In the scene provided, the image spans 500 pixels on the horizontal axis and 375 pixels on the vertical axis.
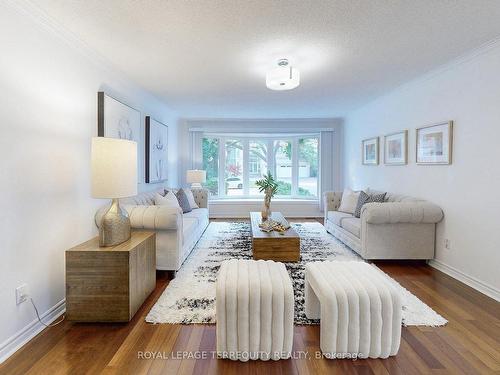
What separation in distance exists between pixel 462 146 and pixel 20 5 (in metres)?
4.18

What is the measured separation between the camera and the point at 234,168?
762 centimetres

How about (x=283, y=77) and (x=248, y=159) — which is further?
(x=248, y=159)

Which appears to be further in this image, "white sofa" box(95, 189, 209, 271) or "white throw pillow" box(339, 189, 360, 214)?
"white throw pillow" box(339, 189, 360, 214)

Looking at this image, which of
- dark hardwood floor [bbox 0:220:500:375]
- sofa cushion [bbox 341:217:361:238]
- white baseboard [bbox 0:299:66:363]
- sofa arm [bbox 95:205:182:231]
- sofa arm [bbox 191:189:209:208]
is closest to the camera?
dark hardwood floor [bbox 0:220:500:375]

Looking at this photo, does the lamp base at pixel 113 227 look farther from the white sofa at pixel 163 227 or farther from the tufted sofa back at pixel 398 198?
the tufted sofa back at pixel 398 198

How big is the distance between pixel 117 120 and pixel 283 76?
200 cm

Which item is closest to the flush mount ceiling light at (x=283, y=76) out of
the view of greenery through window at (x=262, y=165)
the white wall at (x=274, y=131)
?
the white wall at (x=274, y=131)

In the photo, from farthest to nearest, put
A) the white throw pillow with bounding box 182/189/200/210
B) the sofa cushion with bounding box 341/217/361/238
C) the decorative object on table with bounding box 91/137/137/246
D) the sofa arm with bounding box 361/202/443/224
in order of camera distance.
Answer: the white throw pillow with bounding box 182/189/200/210, the sofa cushion with bounding box 341/217/361/238, the sofa arm with bounding box 361/202/443/224, the decorative object on table with bounding box 91/137/137/246

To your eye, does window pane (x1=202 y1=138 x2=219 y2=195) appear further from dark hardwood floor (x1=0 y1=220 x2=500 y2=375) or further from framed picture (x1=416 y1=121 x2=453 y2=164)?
dark hardwood floor (x1=0 y1=220 x2=500 y2=375)

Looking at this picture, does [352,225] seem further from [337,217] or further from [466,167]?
[466,167]

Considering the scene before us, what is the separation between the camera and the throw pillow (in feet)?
16.6

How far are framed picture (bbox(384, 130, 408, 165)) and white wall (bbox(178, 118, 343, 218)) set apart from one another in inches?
87.5

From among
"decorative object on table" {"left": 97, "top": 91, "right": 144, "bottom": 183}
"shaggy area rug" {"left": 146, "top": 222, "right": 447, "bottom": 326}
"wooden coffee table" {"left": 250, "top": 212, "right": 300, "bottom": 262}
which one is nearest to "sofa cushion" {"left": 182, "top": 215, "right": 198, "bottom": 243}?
"shaggy area rug" {"left": 146, "top": 222, "right": 447, "bottom": 326}

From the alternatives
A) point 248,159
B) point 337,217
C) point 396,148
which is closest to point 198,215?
point 337,217
